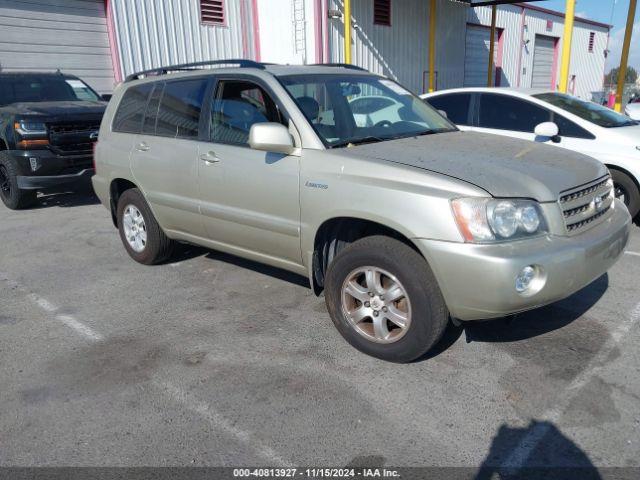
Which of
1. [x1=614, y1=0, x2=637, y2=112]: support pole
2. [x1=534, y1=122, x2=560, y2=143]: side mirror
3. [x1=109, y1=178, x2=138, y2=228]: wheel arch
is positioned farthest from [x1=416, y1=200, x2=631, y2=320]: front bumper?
[x1=614, y1=0, x2=637, y2=112]: support pole

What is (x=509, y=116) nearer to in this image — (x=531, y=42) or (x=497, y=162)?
(x=497, y=162)

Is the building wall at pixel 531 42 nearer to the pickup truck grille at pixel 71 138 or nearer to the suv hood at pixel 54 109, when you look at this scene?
the suv hood at pixel 54 109

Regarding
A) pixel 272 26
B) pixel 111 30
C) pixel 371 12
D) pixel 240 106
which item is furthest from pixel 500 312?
pixel 371 12

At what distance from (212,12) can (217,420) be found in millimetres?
11641

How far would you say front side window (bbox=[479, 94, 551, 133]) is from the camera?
6454 mm

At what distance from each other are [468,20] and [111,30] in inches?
450

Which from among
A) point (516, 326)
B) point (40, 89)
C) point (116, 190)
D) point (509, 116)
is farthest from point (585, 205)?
point (40, 89)

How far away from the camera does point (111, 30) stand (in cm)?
1106

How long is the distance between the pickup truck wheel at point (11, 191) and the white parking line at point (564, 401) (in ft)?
24.2

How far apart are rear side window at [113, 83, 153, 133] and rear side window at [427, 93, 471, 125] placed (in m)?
3.83

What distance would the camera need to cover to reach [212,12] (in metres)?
12.5

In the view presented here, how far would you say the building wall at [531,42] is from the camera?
746 inches

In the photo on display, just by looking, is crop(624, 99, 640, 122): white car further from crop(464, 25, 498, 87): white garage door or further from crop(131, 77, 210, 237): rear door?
crop(131, 77, 210, 237): rear door

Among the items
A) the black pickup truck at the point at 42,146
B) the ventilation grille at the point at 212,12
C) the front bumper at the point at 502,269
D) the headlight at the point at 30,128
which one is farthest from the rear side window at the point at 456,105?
the ventilation grille at the point at 212,12
